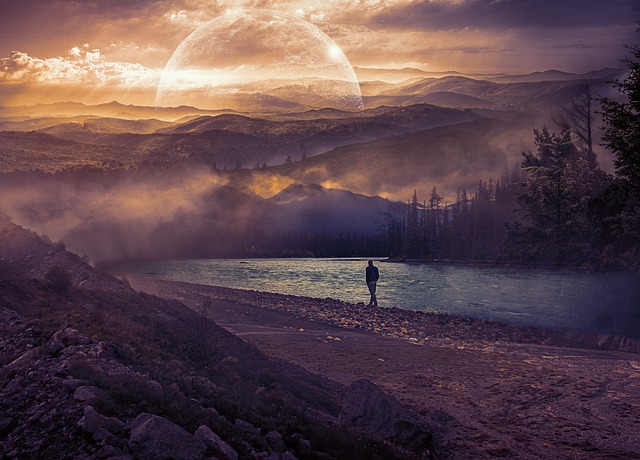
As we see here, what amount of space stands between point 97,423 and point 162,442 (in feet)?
4.14

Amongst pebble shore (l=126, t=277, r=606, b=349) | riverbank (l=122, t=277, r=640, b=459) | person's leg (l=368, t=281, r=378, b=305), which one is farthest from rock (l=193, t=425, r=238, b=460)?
person's leg (l=368, t=281, r=378, b=305)

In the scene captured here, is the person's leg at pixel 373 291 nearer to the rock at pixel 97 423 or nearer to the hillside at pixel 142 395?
the hillside at pixel 142 395

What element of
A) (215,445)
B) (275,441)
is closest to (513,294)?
(275,441)

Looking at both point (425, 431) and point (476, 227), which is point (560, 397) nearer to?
point (425, 431)

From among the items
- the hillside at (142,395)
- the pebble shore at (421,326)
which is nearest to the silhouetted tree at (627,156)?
the pebble shore at (421,326)

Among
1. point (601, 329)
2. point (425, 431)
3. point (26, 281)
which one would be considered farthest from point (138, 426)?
point (601, 329)

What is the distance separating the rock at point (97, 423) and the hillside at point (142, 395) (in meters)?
0.02

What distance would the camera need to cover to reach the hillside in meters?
7.97

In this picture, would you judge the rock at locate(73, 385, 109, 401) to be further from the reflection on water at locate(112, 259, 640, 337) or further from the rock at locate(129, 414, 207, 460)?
the reflection on water at locate(112, 259, 640, 337)

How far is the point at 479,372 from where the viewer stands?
67.7 feet

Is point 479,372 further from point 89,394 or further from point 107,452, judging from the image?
point 107,452

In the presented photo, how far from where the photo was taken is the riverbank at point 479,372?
14.0m

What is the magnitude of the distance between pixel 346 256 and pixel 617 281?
371 ft

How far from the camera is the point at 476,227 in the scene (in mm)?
123938
